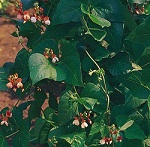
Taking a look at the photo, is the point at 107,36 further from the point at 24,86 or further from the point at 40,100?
the point at 40,100

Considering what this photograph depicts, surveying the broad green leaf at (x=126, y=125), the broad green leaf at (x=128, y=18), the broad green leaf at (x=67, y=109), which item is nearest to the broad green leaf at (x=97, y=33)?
the broad green leaf at (x=128, y=18)

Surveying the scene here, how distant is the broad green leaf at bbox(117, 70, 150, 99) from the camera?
1953 millimetres

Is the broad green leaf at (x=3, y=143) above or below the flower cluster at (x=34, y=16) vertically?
below

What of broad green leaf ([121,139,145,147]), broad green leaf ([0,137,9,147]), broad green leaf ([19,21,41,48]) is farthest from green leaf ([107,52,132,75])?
broad green leaf ([0,137,9,147])

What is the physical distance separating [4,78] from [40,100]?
14.3 inches

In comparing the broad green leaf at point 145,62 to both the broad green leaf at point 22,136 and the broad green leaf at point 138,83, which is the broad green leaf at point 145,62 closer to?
the broad green leaf at point 138,83

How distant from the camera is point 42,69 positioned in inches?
70.8

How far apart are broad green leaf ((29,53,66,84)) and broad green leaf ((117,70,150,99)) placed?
34 centimetres

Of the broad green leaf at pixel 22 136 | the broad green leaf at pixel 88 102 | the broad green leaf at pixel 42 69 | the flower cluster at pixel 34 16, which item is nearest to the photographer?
the broad green leaf at pixel 42 69

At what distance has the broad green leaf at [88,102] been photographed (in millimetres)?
1874

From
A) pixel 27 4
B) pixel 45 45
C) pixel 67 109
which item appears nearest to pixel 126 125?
pixel 67 109

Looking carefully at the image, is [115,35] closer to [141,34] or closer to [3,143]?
[141,34]

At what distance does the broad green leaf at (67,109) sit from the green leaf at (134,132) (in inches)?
10.0

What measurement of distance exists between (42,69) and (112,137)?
0.47m
